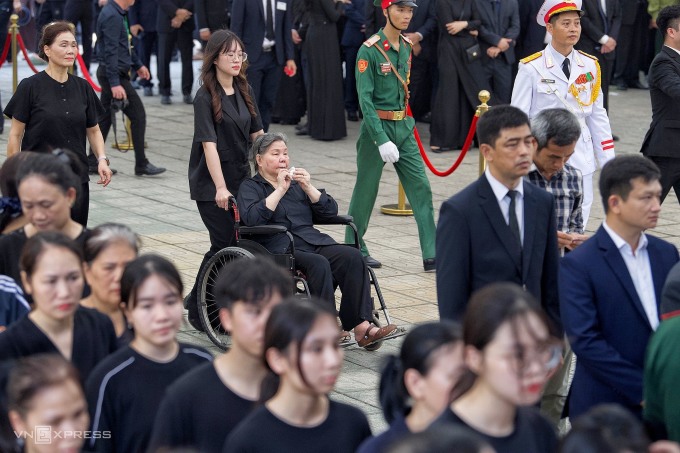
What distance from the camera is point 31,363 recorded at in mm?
3934

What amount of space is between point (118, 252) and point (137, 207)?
6632 mm

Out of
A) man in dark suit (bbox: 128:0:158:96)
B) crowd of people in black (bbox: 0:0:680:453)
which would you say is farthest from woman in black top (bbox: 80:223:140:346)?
man in dark suit (bbox: 128:0:158:96)

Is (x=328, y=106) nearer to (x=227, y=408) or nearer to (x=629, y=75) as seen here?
(x=629, y=75)

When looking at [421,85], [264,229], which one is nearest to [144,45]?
[421,85]

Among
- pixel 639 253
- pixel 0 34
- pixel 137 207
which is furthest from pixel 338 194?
pixel 639 253

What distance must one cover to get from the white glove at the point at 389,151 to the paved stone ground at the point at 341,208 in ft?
2.83

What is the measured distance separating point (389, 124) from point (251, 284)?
5.64 meters

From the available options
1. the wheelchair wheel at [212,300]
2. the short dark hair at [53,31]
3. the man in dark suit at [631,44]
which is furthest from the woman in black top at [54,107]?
the man in dark suit at [631,44]

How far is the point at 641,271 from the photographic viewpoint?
17.1 ft

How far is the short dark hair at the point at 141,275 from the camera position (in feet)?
15.0

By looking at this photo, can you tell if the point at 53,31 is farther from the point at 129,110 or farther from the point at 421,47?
the point at 421,47

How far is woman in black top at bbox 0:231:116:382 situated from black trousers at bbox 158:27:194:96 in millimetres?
12270

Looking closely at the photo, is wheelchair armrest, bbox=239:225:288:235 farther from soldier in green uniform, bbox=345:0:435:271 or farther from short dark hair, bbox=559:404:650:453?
short dark hair, bbox=559:404:650:453

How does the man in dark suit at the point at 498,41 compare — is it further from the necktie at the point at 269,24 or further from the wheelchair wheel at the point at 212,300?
the wheelchair wheel at the point at 212,300
